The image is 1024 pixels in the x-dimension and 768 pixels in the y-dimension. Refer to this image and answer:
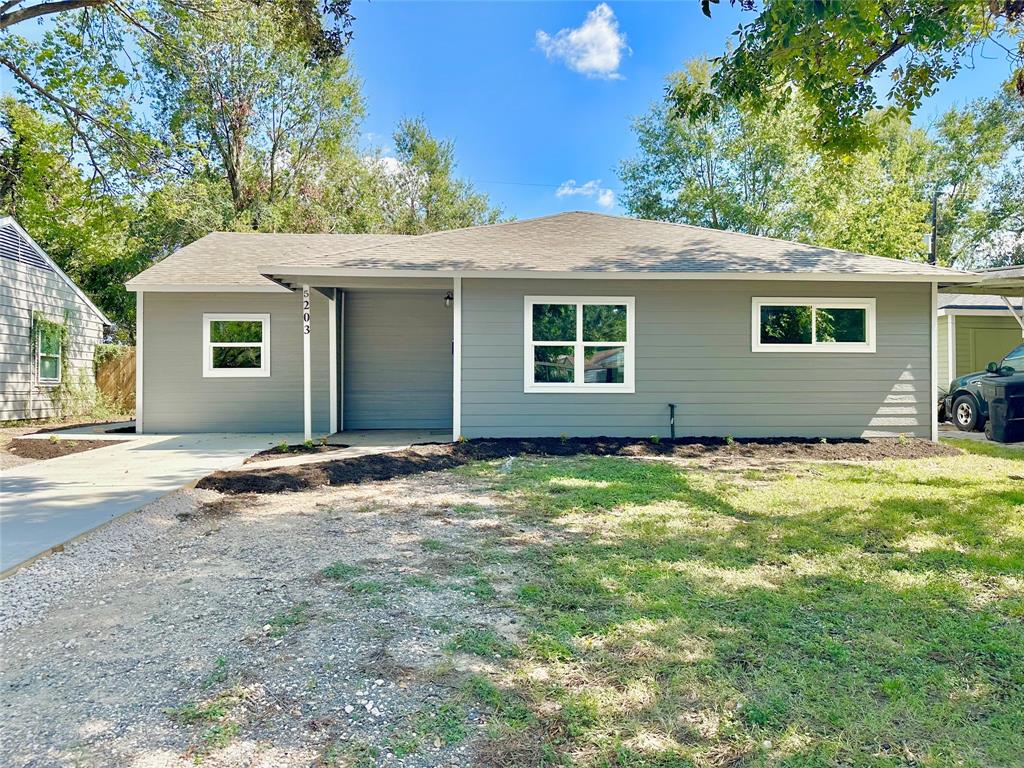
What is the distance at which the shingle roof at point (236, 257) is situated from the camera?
985 cm

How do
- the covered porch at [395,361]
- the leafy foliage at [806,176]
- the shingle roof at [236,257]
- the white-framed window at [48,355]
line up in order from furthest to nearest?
the leafy foliage at [806,176] < the white-framed window at [48,355] < the covered porch at [395,361] < the shingle roof at [236,257]

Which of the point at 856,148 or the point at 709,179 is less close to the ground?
the point at 709,179

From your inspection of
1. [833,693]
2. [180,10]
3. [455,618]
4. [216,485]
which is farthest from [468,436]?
[180,10]

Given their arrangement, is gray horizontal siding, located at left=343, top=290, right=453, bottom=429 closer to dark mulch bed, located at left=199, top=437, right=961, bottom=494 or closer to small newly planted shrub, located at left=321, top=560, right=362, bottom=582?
dark mulch bed, located at left=199, top=437, right=961, bottom=494

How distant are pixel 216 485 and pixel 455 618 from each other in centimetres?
392

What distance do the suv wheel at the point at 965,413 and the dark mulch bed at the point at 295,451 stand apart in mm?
11629

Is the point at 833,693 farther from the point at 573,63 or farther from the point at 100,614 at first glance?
the point at 573,63

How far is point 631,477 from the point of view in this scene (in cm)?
627

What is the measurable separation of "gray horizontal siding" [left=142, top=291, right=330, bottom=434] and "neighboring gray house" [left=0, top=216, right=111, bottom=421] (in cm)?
401

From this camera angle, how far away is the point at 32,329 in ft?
40.4

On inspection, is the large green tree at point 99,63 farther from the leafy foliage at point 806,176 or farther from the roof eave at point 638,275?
the leafy foliage at point 806,176

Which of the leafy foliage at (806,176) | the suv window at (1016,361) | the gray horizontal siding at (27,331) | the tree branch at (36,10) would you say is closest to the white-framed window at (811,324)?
the suv window at (1016,361)

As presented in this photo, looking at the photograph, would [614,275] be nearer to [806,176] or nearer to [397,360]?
[397,360]

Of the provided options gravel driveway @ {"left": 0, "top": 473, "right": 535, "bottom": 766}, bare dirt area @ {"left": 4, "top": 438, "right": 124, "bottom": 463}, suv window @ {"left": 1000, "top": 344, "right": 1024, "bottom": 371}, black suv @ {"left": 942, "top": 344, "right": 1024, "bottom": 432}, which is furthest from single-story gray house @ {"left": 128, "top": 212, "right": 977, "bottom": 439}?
gravel driveway @ {"left": 0, "top": 473, "right": 535, "bottom": 766}
